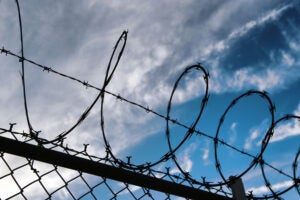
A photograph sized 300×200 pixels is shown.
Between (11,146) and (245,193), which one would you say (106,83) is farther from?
(245,193)

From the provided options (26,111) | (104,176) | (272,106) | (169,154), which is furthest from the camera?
(272,106)

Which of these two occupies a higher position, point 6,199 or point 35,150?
point 35,150

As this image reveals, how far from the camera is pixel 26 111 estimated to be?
8.68ft

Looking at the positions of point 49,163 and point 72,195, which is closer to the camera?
point 49,163

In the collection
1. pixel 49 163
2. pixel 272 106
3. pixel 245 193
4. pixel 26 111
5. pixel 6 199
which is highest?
pixel 272 106

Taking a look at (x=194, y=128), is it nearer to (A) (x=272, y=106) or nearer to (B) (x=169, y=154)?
(B) (x=169, y=154)

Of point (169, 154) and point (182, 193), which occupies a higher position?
point (169, 154)

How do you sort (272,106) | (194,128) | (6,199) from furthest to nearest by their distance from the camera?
1. (272,106)
2. (194,128)
3. (6,199)

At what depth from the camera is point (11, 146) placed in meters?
1.92

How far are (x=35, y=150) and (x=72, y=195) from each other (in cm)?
58

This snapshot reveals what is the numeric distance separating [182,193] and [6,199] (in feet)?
4.25

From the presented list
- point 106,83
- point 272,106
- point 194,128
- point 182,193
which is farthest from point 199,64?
point 182,193

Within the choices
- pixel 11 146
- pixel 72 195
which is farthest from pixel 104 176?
pixel 11 146

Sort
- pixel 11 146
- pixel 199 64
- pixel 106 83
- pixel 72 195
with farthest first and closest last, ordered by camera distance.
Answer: pixel 199 64, pixel 106 83, pixel 72 195, pixel 11 146
